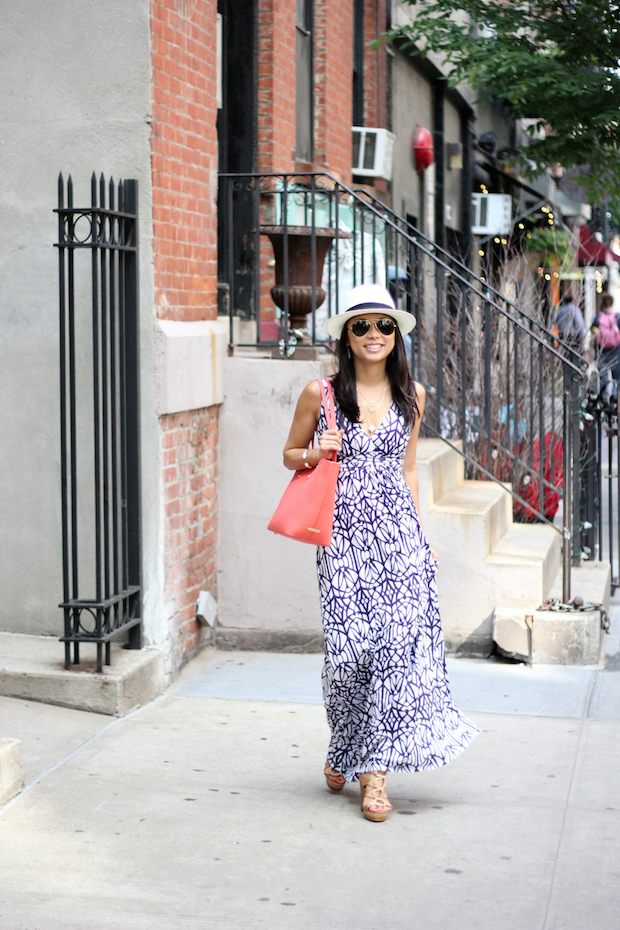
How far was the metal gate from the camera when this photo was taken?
210 inches

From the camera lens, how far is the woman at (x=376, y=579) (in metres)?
4.33

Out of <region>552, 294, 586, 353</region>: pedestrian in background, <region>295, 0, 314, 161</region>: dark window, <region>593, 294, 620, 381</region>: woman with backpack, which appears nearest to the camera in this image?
<region>295, 0, 314, 161</region>: dark window

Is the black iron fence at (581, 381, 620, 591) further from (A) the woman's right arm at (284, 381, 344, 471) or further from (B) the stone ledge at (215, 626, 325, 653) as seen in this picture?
(A) the woman's right arm at (284, 381, 344, 471)

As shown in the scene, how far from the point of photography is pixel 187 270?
6.18 meters

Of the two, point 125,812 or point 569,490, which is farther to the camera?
point 569,490

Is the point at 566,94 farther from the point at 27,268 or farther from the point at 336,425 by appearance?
the point at 336,425

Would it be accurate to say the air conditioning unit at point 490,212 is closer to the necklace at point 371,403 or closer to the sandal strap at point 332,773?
the necklace at point 371,403

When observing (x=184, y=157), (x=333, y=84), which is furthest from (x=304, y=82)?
(x=184, y=157)

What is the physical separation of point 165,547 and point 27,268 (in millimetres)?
1499

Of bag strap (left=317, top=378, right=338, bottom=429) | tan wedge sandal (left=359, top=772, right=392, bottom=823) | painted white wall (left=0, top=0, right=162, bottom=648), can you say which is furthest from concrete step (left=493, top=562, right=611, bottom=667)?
bag strap (left=317, top=378, right=338, bottom=429)

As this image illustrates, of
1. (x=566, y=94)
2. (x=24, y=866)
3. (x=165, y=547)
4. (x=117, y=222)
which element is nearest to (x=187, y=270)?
(x=117, y=222)

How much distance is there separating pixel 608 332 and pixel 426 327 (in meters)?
6.02

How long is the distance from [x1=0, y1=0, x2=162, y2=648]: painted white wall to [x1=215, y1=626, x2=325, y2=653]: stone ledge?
976 mm

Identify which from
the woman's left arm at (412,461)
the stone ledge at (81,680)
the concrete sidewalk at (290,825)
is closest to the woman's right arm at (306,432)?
the woman's left arm at (412,461)
